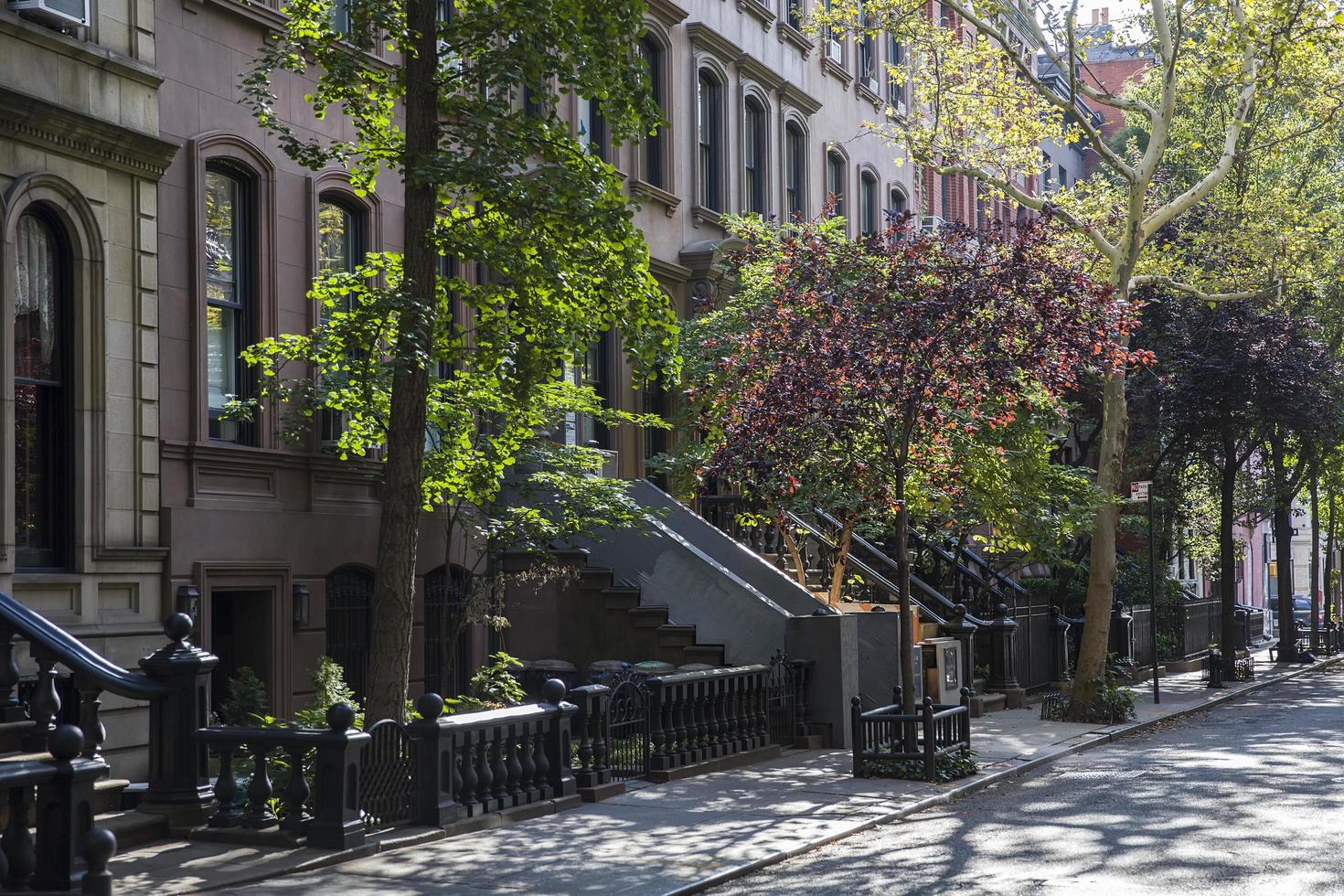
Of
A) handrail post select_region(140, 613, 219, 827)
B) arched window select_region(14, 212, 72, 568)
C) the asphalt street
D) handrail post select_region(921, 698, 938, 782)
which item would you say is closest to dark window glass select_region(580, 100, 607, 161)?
arched window select_region(14, 212, 72, 568)

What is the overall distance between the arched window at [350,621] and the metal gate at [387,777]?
554 centimetres

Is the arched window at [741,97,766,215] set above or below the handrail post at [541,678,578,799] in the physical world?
above

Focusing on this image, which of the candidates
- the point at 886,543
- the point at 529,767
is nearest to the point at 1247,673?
the point at 886,543

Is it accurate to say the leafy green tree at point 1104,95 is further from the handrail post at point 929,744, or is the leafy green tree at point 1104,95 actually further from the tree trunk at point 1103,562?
the handrail post at point 929,744

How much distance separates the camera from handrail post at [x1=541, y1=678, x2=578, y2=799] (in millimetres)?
12750

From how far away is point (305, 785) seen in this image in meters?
10.4

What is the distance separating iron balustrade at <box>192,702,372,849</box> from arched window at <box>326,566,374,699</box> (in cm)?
605

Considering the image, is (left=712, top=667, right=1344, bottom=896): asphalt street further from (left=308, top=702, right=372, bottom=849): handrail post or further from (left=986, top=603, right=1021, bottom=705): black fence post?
(left=986, top=603, right=1021, bottom=705): black fence post

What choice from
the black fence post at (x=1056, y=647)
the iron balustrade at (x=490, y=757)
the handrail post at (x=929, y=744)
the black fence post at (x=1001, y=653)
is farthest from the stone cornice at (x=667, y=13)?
the iron balustrade at (x=490, y=757)

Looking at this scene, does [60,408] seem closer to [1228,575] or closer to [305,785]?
[305,785]

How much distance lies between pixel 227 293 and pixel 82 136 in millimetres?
2646

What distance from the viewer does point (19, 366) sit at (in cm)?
1289

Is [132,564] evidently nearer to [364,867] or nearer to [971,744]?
[364,867]

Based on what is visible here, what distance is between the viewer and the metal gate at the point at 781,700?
16.7 meters
